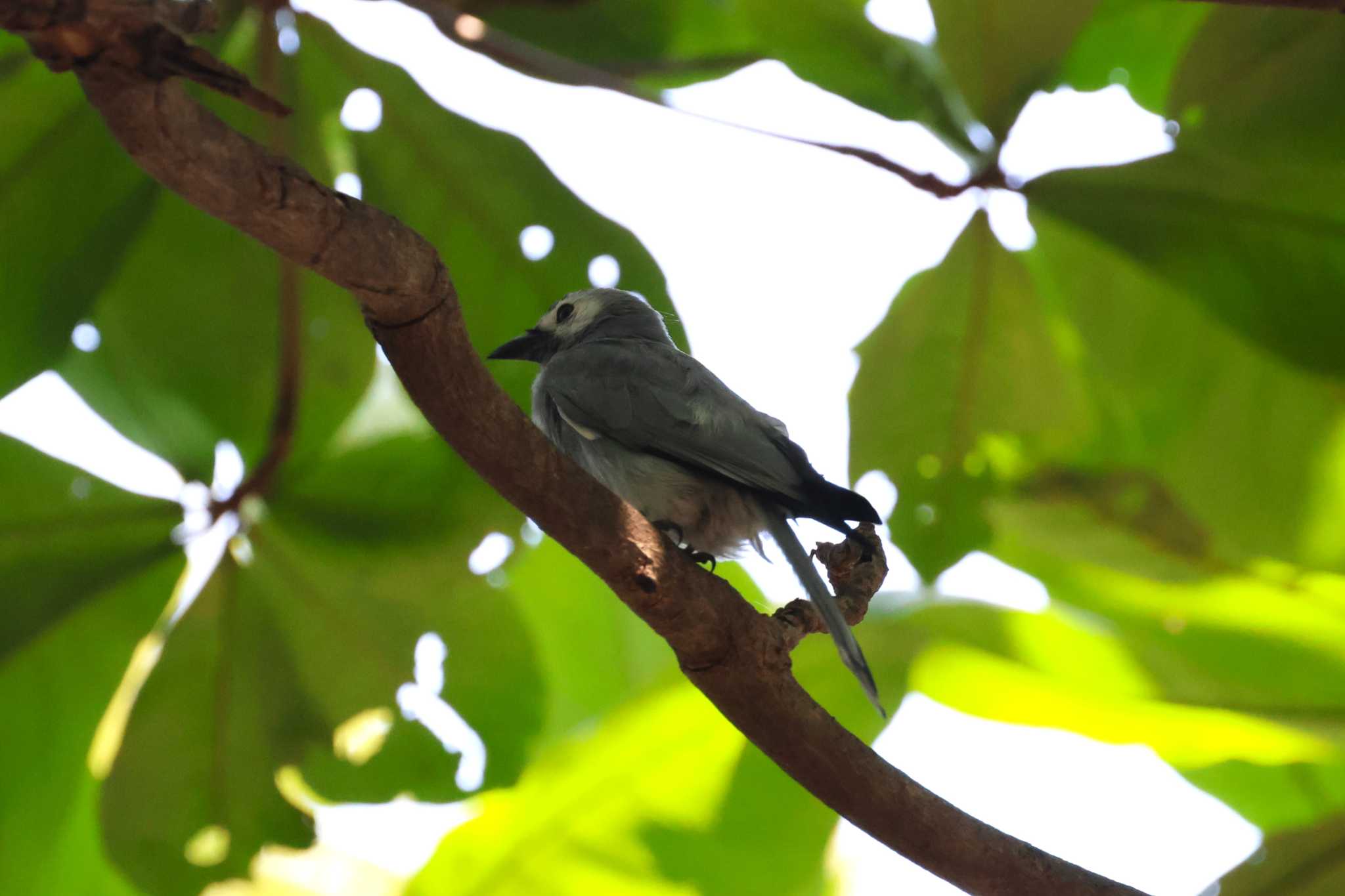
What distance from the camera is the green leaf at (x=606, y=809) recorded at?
141 inches

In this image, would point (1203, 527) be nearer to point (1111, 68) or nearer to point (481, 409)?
point (1111, 68)

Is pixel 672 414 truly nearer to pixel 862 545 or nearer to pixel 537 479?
pixel 862 545

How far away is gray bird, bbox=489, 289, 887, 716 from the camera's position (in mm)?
2625

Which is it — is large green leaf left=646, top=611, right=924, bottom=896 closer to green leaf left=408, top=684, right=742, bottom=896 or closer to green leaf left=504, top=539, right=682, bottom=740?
green leaf left=408, top=684, right=742, bottom=896

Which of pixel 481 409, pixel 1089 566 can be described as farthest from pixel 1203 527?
pixel 481 409

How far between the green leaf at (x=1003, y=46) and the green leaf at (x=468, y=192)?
2.82 ft

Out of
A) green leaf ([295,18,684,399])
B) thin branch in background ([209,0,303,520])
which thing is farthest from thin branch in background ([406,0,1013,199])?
thin branch in background ([209,0,303,520])

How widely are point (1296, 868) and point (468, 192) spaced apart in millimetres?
2397

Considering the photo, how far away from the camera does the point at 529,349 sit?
3482 millimetres

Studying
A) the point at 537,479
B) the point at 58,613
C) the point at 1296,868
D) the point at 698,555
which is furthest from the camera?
the point at 58,613

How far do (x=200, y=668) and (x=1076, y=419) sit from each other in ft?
7.82

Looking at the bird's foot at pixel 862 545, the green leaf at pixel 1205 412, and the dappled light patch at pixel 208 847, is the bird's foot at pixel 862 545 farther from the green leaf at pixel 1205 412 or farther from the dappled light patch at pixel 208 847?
the dappled light patch at pixel 208 847

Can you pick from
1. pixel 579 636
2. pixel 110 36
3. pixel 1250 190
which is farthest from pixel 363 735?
pixel 1250 190

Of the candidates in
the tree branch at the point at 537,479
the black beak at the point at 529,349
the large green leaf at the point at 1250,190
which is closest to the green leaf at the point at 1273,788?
the large green leaf at the point at 1250,190
